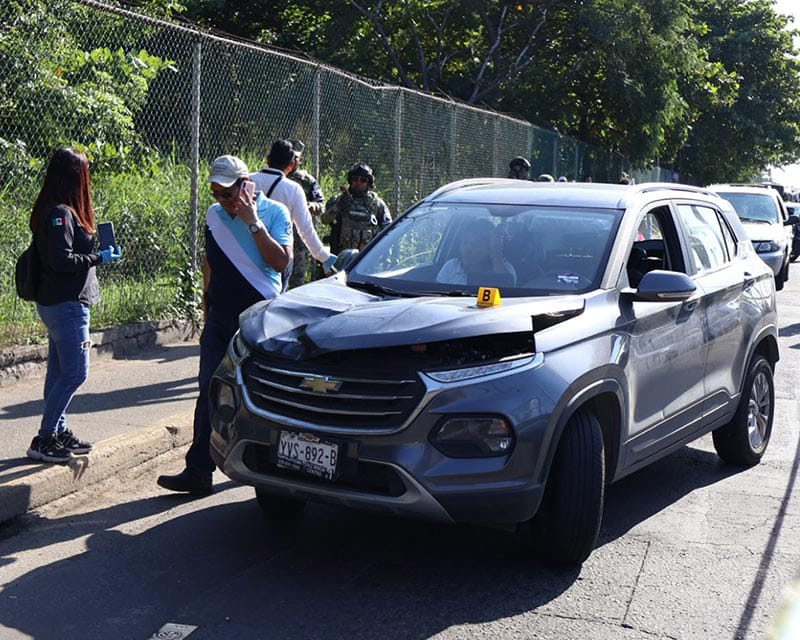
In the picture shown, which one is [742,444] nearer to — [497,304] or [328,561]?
[497,304]

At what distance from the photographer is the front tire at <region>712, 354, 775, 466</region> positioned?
22.8 ft

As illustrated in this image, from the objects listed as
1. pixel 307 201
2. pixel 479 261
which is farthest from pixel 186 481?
pixel 307 201

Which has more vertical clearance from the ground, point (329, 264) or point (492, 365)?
point (329, 264)

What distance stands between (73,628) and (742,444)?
429 centimetres

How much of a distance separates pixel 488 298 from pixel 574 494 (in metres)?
0.97

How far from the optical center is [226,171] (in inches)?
234

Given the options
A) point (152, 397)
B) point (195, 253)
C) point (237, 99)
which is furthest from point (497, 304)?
point (237, 99)

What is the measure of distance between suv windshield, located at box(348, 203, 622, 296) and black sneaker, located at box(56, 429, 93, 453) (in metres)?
1.84

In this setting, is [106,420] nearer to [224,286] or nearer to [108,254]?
[108,254]

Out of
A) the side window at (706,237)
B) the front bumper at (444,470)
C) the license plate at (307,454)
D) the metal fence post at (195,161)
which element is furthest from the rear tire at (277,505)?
the metal fence post at (195,161)

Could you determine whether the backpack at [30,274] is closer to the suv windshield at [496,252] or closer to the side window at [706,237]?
the suv windshield at [496,252]

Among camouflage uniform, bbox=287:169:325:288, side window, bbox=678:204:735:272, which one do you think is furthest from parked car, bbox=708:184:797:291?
side window, bbox=678:204:735:272

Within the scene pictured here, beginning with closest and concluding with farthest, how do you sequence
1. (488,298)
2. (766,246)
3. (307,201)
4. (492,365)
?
(492,365) < (488,298) < (307,201) < (766,246)

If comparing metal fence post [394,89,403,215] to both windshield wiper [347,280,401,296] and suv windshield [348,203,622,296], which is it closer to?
suv windshield [348,203,622,296]
